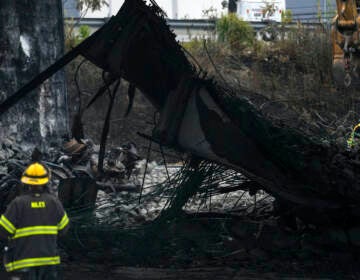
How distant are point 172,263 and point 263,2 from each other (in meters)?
20.2

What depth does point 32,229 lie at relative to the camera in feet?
20.2

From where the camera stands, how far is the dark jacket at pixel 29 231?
6137 millimetres

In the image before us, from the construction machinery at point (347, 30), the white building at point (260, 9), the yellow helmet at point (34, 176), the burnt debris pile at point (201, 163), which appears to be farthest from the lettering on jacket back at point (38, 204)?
the white building at point (260, 9)

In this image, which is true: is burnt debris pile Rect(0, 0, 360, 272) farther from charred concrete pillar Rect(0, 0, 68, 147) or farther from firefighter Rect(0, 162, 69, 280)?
charred concrete pillar Rect(0, 0, 68, 147)

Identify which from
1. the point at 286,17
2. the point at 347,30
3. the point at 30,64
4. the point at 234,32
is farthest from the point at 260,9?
the point at 30,64

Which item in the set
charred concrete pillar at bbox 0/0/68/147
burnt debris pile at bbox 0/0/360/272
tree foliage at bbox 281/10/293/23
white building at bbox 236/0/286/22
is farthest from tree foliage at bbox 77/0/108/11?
burnt debris pile at bbox 0/0/360/272

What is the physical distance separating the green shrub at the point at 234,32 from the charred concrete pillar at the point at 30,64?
30.6 feet

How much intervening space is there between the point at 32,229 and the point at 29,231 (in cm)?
3

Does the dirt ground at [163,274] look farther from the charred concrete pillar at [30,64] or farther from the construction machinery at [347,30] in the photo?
the charred concrete pillar at [30,64]

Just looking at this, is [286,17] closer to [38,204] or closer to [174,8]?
[174,8]

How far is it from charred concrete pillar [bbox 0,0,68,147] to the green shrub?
9.34m

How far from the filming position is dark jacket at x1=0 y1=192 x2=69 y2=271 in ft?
20.1

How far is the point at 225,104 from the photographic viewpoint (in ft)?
26.3

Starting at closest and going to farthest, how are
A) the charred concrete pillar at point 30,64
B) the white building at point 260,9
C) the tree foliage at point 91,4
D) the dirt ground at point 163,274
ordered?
the dirt ground at point 163,274, the charred concrete pillar at point 30,64, the tree foliage at point 91,4, the white building at point 260,9
